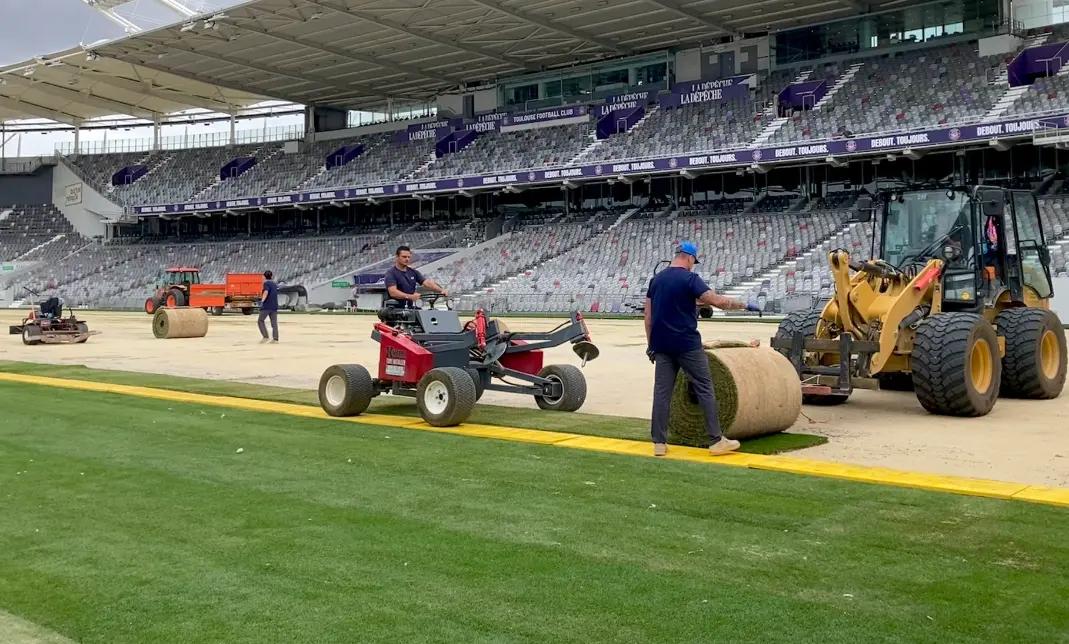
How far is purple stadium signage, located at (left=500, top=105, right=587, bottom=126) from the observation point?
53906 mm

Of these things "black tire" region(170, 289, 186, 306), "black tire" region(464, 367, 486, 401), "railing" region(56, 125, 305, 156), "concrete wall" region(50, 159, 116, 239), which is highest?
"railing" region(56, 125, 305, 156)

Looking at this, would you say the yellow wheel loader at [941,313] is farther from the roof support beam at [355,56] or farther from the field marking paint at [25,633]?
the roof support beam at [355,56]

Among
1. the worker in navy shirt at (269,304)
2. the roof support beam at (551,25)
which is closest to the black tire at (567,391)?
the worker in navy shirt at (269,304)

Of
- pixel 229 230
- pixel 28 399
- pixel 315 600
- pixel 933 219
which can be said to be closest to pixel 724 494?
pixel 315 600

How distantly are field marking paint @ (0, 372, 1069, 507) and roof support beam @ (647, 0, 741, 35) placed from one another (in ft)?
113

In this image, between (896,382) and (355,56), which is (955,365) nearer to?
(896,382)

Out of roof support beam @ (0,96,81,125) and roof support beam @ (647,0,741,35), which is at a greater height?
roof support beam @ (0,96,81,125)

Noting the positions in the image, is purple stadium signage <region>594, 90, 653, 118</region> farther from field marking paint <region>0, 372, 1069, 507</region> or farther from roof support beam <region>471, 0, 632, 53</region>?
field marking paint <region>0, 372, 1069, 507</region>

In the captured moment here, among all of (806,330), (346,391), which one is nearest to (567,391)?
(346,391)

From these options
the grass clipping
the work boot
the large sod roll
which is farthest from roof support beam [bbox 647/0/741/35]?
the work boot

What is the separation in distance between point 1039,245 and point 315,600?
11.5 m

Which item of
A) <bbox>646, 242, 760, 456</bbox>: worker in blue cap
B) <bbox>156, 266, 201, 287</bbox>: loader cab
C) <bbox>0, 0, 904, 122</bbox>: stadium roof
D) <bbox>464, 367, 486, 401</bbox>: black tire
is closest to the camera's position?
<bbox>646, 242, 760, 456</bbox>: worker in blue cap

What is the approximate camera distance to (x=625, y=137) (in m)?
50.0

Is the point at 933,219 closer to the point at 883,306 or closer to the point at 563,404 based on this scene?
the point at 883,306
